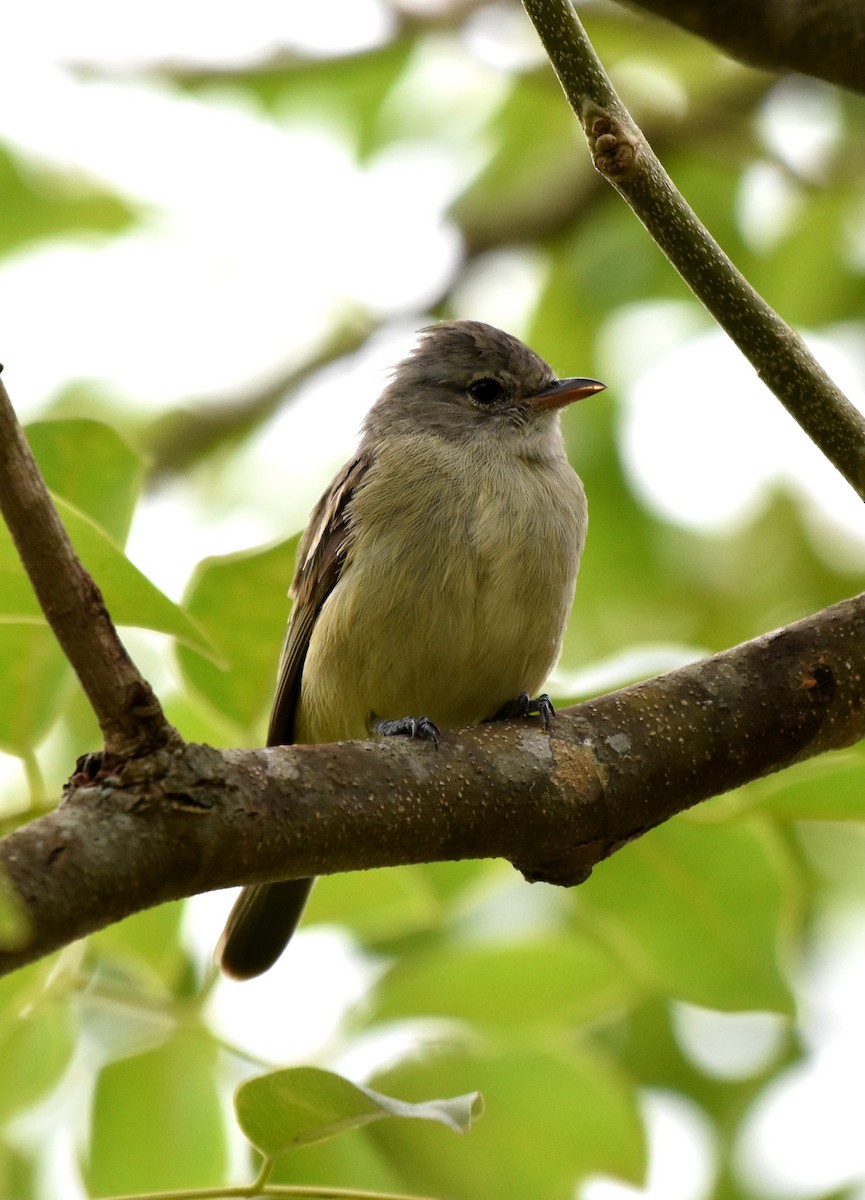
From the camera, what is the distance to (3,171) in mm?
4926

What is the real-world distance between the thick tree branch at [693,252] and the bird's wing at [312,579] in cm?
209

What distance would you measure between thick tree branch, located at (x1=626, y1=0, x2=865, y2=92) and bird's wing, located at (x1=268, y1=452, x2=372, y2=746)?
1.89m

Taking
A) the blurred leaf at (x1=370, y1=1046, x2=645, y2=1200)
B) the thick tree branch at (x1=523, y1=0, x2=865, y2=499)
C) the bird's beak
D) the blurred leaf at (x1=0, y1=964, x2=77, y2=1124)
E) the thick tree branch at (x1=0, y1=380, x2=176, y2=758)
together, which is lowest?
the blurred leaf at (x1=370, y1=1046, x2=645, y2=1200)

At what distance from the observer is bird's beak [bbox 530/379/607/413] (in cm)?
512

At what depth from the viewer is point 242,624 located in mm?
3320

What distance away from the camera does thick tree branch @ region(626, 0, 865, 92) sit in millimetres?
3271

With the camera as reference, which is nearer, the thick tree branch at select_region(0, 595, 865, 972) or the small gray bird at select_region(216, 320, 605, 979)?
the thick tree branch at select_region(0, 595, 865, 972)

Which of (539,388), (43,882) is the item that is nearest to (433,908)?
(43,882)

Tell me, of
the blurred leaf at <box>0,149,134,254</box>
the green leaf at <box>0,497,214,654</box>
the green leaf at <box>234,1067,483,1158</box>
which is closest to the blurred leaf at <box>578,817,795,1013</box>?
the green leaf at <box>234,1067,483,1158</box>

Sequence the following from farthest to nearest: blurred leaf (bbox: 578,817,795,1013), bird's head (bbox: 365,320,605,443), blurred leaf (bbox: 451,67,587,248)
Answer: blurred leaf (bbox: 451,67,587,248) < bird's head (bbox: 365,320,605,443) < blurred leaf (bbox: 578,817,795,1013)

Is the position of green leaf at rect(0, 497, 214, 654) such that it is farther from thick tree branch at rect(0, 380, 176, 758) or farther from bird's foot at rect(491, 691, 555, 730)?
bird's foot at rect(491, 691, 555, 730)

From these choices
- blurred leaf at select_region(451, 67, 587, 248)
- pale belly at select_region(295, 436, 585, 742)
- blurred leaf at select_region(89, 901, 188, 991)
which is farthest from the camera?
blurred leaf at select_region(451, 67, 587, 248)

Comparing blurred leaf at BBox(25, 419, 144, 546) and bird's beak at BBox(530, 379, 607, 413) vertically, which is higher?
bird's beak at BBox(530, 379, 607, 413)

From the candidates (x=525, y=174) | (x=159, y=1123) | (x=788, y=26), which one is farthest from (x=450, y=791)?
(x=525, y=174)
